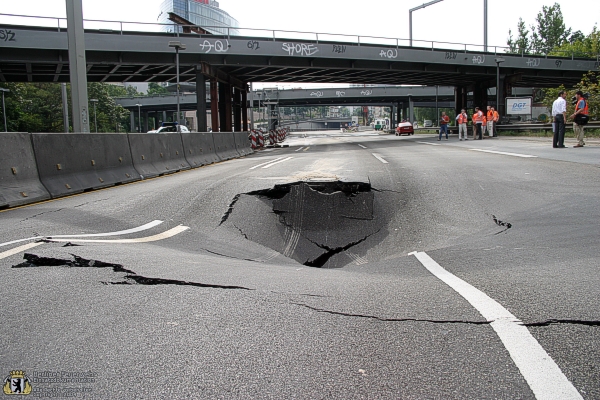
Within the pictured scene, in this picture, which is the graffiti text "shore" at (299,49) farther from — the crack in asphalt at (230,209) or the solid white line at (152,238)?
the solid white line at (152,238)

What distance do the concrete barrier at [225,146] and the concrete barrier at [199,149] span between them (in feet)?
2.27

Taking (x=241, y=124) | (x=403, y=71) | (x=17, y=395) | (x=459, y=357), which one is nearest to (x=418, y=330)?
(x=459, y=357)

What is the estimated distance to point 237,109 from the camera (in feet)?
157

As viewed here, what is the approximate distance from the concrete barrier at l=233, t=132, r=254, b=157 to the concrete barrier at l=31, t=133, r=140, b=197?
12771 millimetres

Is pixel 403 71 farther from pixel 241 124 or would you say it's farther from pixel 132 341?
pixel 132 341

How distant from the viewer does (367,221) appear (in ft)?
26.2

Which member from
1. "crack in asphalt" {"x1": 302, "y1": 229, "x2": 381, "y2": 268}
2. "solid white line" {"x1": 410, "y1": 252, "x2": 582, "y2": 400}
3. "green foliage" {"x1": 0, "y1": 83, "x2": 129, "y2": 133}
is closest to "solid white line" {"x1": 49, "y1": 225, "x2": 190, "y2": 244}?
"crack in asphalt" {"x1": 302, "y1": 229, "x2": 381, "y2": 268}

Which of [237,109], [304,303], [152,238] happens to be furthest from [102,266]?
[237,109]

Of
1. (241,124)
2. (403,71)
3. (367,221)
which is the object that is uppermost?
(403,71)

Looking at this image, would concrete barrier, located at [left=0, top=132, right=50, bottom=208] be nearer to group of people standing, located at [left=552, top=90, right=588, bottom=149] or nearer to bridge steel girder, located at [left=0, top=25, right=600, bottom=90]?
group of people standing, located at [left=552, top=90, right=588, bottom=149]

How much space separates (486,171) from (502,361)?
31.1 ft

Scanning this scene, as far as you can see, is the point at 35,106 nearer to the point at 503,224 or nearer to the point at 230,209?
the point at 230,209

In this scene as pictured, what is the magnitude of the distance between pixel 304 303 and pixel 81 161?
9.09m

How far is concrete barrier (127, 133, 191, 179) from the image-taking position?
13.7m
